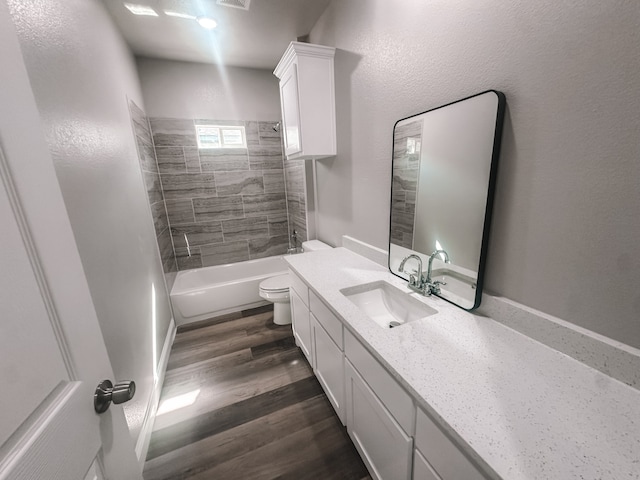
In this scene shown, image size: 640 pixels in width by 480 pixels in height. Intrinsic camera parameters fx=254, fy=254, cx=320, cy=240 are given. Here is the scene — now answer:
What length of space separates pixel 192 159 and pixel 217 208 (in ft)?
2.02

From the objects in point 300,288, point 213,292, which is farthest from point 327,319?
point 213,292

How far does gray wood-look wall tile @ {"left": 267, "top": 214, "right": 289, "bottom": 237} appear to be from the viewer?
11.4 ft

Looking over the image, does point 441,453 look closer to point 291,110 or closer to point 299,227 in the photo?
point 291,110

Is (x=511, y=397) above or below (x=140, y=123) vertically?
below

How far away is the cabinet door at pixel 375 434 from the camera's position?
2.96 feet

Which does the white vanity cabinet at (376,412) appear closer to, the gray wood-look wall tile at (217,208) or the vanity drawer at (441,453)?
the vanity drawer at (441,453)

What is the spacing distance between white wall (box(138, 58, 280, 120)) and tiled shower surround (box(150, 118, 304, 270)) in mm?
95

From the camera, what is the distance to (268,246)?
11.5 ft

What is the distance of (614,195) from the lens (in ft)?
2.29

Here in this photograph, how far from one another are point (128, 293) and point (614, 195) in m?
2.07

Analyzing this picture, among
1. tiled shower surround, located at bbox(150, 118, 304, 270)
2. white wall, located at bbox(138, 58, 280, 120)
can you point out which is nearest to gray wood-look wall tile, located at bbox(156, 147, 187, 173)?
tiled shower surround, located at bbox(150, 118, 304, 270)

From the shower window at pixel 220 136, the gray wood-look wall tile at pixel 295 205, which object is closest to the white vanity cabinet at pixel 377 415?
the gray wood-look wall tile at pixel 295 205

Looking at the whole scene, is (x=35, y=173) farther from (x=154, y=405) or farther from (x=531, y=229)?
(x=154, y=405)

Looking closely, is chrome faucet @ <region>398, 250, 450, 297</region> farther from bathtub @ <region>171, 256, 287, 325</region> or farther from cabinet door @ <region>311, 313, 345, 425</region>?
bathtub @ <region>171, 256, 287, 325</region>
